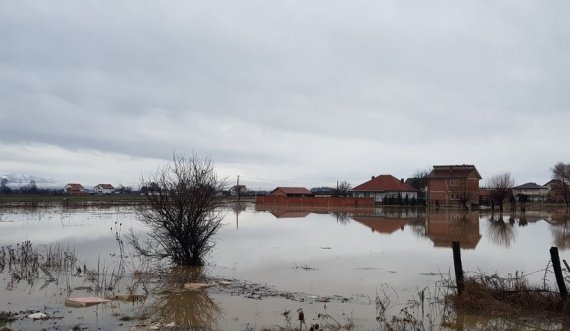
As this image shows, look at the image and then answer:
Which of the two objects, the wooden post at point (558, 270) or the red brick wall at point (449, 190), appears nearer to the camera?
the wooden post at point (558, 270)

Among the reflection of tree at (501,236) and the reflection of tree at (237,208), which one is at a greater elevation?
the reflection of tree at (237,208)

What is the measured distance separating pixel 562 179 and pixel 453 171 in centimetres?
2839

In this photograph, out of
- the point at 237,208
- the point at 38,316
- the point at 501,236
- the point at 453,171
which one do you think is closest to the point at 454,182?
the point at 453,171

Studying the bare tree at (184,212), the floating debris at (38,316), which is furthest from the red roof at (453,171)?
the floating debris at (38,316)

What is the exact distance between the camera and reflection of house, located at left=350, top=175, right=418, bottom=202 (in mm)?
87875

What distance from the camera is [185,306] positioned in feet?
37.2

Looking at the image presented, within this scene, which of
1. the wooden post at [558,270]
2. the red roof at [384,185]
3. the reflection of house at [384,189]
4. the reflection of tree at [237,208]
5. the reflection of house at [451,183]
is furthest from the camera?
the red roof at [384,185]

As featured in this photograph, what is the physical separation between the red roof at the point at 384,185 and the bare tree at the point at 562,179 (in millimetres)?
23915

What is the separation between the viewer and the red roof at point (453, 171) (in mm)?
82713

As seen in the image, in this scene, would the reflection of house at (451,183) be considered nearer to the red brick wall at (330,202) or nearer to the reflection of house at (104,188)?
the red brick wall at (330,202)

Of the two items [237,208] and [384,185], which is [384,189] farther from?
[237,208]

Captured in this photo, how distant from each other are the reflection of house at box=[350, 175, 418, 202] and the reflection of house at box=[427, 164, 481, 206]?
173 inches

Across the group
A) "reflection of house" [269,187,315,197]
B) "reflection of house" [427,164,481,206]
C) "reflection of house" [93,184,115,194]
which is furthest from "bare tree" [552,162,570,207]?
"reflection of house" [93,184,115,194]

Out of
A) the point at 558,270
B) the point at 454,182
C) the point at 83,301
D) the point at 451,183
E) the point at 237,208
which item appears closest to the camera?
the point at 558,270
